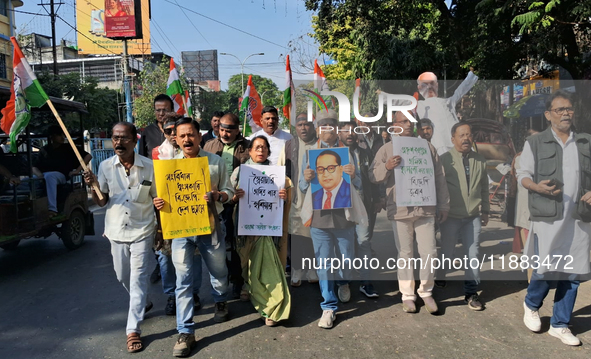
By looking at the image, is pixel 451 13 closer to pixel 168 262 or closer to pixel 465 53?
pixel 465 53

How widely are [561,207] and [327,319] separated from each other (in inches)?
87.3

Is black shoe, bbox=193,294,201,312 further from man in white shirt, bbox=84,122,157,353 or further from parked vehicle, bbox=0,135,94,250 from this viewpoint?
parked vehicle, bbox=0,135,94,250

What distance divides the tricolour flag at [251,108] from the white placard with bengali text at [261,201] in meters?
3.42

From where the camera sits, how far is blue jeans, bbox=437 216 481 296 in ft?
15.4

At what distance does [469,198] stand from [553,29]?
5.73 m

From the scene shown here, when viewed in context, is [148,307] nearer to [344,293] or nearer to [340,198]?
[344,293]

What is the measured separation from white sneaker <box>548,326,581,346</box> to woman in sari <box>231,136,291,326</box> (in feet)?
7.46

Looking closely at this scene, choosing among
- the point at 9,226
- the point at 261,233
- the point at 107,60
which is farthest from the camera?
the point at 107,60

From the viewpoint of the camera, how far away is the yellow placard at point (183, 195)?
3.87 m

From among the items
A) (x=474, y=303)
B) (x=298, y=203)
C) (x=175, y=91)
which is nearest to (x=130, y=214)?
(x=298, y=203)

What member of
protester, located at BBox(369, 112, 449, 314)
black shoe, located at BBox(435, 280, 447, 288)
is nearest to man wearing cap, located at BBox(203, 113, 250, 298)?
protester, located at BBox(369, 112, 449, 314)

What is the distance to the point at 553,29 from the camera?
8.66 metres

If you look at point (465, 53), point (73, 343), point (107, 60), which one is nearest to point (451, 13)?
point (465, 53)

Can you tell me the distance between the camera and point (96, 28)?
48219mm
